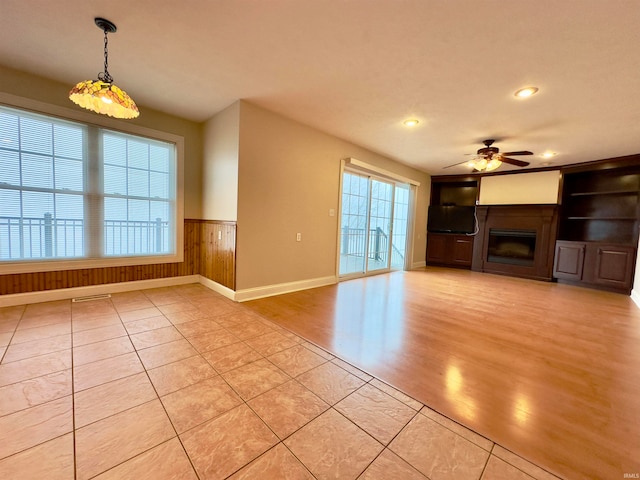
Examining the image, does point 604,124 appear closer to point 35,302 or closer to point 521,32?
point 521,32

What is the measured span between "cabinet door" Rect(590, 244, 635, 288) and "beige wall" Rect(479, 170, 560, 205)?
1.32 metres

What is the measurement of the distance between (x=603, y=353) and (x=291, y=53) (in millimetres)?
3940

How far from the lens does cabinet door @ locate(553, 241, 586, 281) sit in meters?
5.24

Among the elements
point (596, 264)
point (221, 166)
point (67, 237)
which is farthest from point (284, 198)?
point (596, 264)

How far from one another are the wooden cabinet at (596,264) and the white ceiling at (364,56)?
7.43 ft

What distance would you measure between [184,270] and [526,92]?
16.6 ft

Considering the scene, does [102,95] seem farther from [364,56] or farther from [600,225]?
[600,225]

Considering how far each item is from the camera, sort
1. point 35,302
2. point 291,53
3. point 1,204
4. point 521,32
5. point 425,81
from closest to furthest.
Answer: point 521,32 → point 291,53 → point 425,81 → point 1,204 → point 35,302

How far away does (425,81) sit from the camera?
103 inches

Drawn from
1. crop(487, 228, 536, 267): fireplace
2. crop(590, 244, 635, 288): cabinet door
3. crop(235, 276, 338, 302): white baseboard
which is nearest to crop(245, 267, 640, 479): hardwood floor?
crop(235, 276, 338, 302): white baseboard

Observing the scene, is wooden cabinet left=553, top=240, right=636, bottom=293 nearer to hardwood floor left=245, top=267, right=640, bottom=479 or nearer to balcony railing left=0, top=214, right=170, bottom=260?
hardwood floor left=245, top=267, right=640, bottom=479

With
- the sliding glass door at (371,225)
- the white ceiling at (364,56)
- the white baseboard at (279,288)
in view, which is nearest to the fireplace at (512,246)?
the sliding glass door at (371,225)

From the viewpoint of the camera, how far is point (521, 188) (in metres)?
6.08

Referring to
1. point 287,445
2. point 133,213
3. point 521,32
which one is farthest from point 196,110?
point 287,445
